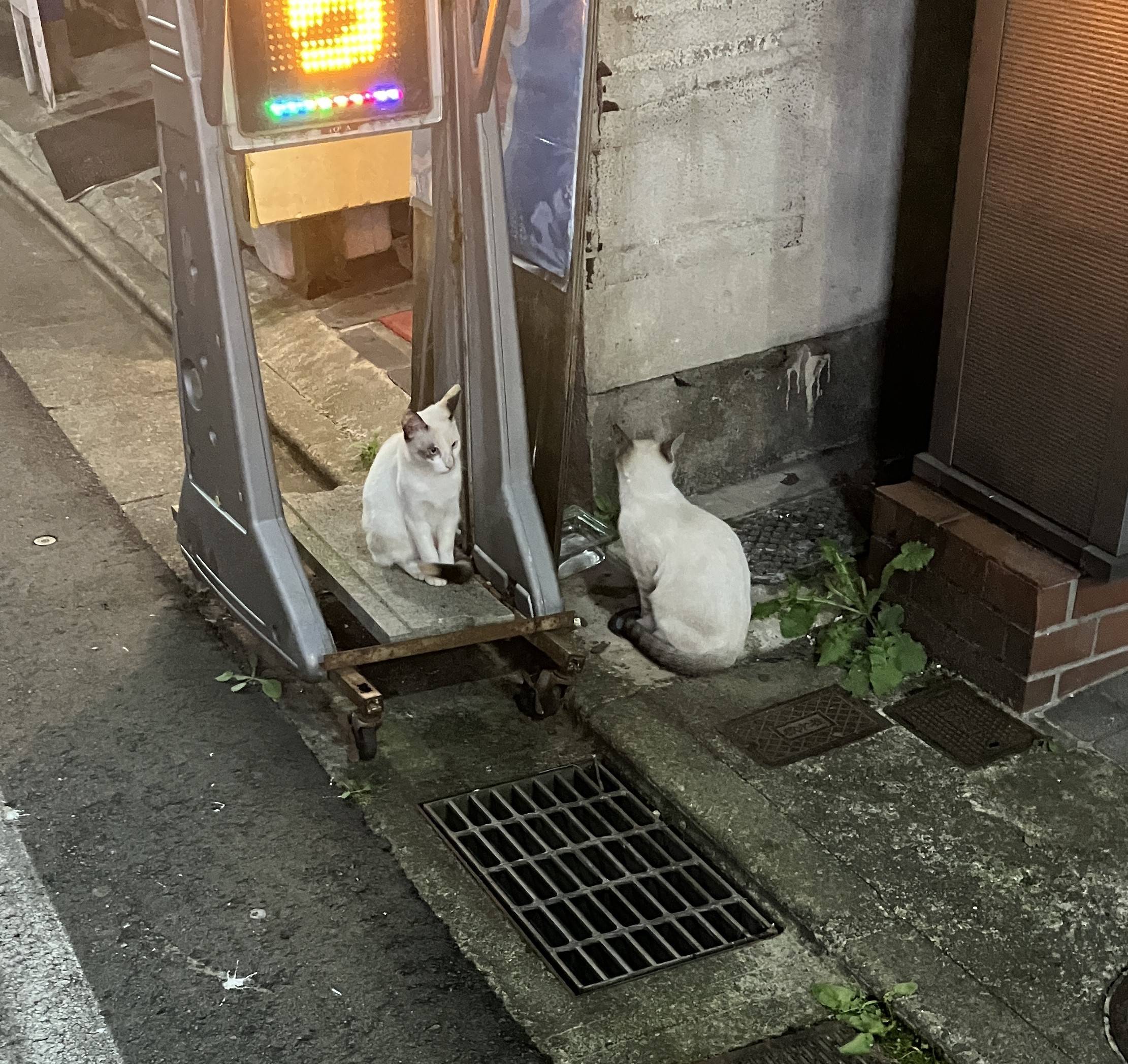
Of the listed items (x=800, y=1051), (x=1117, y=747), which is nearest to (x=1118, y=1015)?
(x=800, y=1051)

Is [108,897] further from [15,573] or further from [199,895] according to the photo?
[15,573]

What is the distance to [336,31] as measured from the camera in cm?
373

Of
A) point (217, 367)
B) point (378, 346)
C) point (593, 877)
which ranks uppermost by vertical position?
point (217, 367)

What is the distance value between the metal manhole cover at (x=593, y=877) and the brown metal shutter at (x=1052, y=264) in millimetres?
1599

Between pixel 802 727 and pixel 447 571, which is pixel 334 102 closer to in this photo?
pixel 447 571

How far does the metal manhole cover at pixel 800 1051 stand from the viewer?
325 cm

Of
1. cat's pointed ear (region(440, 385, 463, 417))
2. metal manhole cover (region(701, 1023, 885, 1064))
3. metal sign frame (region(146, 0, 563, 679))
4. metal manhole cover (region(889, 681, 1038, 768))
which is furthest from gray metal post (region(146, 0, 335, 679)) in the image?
metal manhole cover (region(889, 681, 1038, 768))

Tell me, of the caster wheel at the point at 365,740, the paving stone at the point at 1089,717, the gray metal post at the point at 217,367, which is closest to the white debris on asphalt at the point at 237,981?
the caster wheel at the point at 365,740

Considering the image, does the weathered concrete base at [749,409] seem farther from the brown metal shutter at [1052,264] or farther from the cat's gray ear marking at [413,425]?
the brown metal shutter at [1052,264]

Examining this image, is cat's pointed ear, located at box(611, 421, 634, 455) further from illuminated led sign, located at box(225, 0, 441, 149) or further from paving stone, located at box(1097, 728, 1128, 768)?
paving stone, located at box(1097, 728, 1128, 768)

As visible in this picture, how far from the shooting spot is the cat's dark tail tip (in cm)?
461

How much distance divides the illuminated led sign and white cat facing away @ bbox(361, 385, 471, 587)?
948 mm

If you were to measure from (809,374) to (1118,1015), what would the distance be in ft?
9.84

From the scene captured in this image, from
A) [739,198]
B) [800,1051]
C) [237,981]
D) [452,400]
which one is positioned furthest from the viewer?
[739,198]
